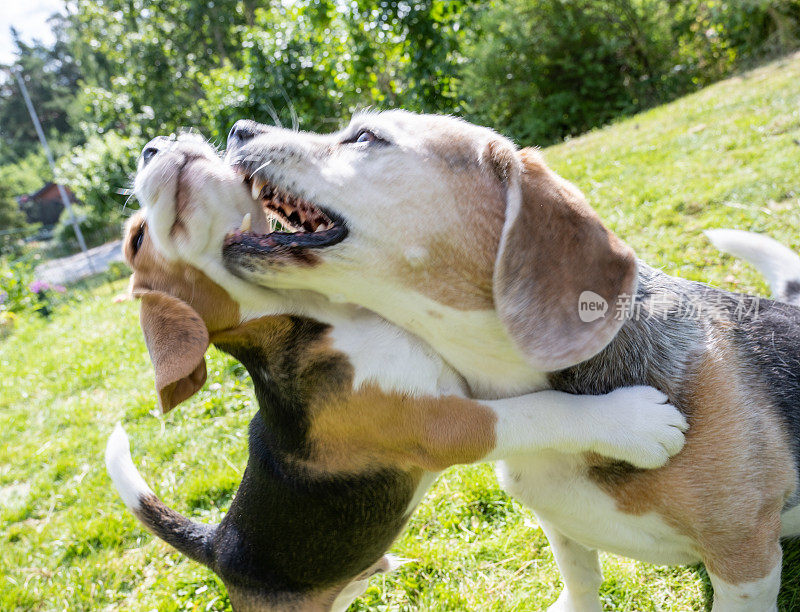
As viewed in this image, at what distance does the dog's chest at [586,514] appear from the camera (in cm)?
217

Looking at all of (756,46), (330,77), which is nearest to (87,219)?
(330,77)

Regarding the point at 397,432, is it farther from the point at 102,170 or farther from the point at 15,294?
the point at 102,170

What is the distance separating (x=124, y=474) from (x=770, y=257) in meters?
3.43

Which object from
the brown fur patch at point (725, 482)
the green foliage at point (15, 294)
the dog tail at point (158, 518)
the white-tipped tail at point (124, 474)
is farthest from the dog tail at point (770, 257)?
the green foliage at point (15, 294)

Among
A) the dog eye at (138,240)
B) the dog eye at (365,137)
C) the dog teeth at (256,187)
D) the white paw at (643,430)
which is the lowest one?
the white paw at (643,430)

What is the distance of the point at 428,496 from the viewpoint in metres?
3.79

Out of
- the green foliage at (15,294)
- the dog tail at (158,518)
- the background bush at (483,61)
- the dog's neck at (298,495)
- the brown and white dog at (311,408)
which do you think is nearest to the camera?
the brown and white dog at (311,408)

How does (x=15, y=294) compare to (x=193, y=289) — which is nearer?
(x=193, y=289)

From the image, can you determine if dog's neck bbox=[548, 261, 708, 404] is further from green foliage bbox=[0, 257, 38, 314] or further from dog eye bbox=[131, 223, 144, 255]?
green foliage bbox=[0, 257, 38, 314]

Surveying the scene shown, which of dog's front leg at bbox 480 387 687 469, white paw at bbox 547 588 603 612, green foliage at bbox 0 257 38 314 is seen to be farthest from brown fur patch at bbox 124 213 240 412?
green foliage at bbox 0 257 38 314

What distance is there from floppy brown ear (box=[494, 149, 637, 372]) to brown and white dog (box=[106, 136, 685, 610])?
242mm

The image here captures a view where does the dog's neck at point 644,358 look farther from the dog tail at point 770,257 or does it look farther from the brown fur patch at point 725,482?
the dog tail at point 770,257

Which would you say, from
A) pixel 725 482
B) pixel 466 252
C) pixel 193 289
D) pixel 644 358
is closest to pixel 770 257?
pixel 644 358

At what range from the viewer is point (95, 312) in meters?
10.8
